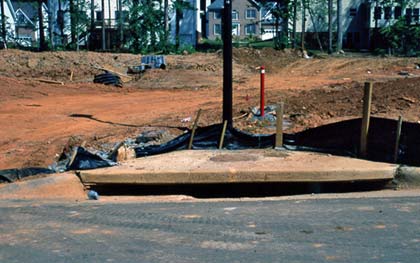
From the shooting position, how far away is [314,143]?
11312 mm

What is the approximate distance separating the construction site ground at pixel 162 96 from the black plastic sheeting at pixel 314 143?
4.35 feet

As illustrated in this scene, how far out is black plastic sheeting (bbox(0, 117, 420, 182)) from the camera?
32.2 feet

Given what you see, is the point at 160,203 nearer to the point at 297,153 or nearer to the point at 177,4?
the point at 297,153

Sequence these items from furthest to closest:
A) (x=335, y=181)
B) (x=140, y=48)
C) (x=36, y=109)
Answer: (x=140, y=48) → (x=36, y=109) → (x=335, y=181)

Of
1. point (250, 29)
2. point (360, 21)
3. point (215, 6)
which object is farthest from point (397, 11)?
point (250, 29)

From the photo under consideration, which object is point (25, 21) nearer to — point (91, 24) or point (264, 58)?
point (91, 24)

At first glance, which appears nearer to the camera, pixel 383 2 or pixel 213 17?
pixel 383 2

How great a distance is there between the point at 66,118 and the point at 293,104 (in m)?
5.72

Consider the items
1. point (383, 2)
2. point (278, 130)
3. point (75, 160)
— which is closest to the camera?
point (75, 160)

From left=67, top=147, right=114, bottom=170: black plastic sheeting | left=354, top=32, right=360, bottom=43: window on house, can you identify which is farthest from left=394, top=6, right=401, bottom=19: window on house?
left=67, top=147, right=114, bottom=170: black plastic sheeting

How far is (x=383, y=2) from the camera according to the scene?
5656 centimetres

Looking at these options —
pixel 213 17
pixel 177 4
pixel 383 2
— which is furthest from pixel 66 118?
pixel 213 17

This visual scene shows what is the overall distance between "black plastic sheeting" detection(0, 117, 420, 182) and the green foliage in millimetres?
36229

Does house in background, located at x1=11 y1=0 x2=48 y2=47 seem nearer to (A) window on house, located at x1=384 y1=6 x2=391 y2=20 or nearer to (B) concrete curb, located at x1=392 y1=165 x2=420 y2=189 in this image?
(A) window on house, located at x1=384 y1=6 x2=391 y2=20
